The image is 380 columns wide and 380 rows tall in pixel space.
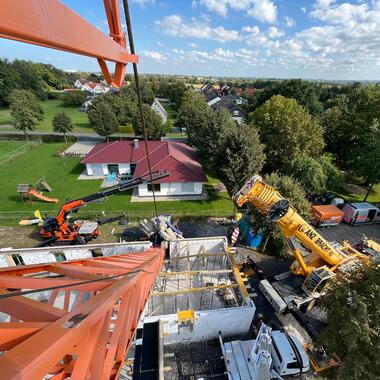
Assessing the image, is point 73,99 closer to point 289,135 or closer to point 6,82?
point 6,82

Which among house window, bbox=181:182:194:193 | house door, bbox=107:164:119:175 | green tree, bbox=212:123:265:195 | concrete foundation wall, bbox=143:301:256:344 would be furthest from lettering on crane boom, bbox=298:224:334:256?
house door, bbox=107:164:119:175

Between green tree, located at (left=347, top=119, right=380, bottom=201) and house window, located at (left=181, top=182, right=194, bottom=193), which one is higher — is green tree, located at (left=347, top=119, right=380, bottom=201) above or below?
above

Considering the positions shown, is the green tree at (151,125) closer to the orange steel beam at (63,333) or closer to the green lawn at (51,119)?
the green lawn at (51,119)

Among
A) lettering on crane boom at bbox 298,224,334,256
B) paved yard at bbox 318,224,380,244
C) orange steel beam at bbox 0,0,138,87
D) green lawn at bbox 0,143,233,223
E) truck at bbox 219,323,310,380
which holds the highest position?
orange steel beam at bbox 0,0,138,87

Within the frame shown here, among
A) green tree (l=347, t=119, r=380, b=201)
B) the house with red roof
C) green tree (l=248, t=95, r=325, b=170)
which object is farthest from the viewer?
green tree (l=248, t=95, r=325, b=170)

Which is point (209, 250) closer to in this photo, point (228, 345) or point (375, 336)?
point (228, 345)

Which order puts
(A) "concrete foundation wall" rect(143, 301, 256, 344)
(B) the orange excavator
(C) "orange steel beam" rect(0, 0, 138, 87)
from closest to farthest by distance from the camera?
(C) "orange steel beam" rect(0, 0, 138, 87) → (A) "concrete foundation wall" rect(143, 301, 256, 344) → (B) the orange excavator

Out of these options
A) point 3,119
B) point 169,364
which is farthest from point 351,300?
point 3,119

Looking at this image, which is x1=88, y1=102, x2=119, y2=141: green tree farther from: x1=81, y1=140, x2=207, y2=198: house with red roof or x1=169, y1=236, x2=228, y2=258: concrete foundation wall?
x1=169, y1=236, x2=228, y2=258: concrete foundation wall

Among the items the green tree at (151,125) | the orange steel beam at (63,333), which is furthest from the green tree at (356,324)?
the green tree at (151,125)
